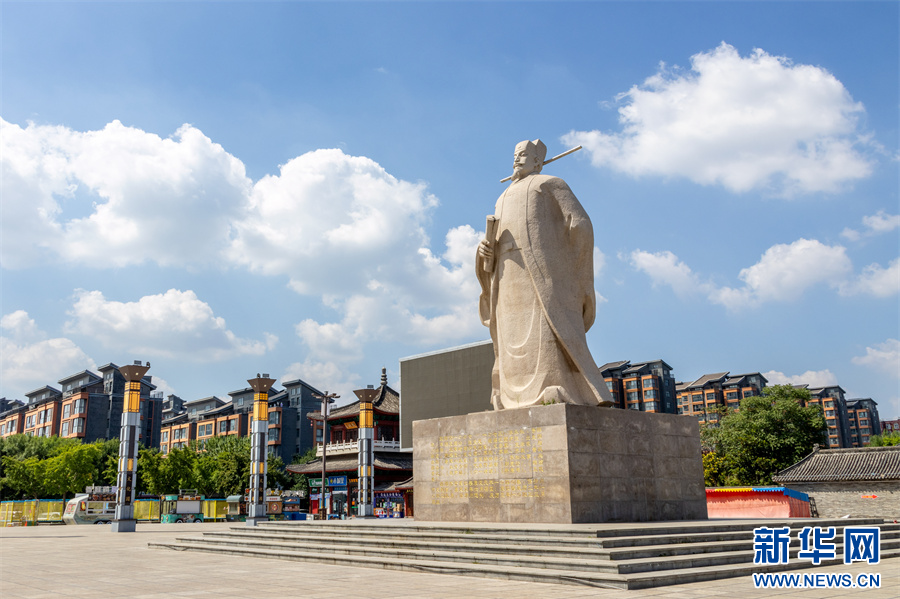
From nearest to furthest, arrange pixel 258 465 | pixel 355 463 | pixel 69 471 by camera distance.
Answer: pixel 258 465 < pixel 355 463 < pixel 69 471

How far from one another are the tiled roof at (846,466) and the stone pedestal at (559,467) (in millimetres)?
19395

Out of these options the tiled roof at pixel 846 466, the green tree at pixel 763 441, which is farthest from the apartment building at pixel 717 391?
the tiled roof at pixel 846 466

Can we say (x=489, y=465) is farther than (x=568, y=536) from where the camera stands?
Yes

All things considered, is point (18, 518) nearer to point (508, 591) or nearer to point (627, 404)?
point (508, 591)

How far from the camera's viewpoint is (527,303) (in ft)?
39.7

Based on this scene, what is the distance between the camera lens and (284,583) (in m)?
7.91

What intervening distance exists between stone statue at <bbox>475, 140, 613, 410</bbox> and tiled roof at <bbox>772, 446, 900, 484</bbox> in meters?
20.9

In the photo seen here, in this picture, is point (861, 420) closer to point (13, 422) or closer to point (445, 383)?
point (445, 383)

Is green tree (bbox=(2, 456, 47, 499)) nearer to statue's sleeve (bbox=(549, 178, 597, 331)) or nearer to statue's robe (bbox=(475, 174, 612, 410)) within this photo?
statue's robe (bbox=(475, 174, 612, 410))

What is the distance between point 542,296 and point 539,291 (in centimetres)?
11

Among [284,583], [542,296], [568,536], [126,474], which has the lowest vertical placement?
[284,583]

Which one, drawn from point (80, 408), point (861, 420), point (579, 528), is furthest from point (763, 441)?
point (861, 420)

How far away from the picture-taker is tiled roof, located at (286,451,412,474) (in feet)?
134

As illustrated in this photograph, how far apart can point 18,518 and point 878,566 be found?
34676 mm
